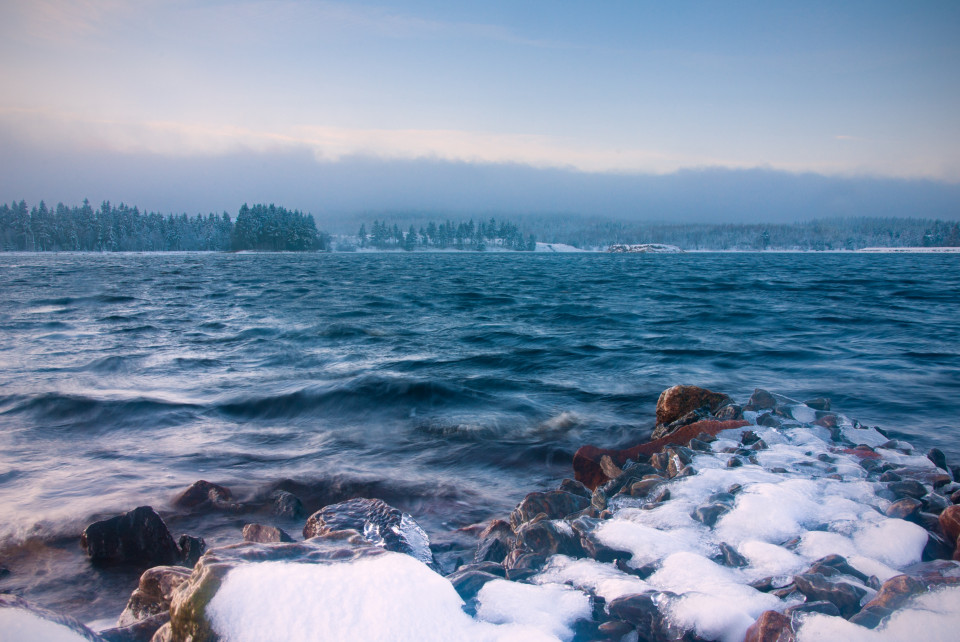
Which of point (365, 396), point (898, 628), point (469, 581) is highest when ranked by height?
point (898, 628)

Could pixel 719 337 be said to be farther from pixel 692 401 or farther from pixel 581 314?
pixel 692 401

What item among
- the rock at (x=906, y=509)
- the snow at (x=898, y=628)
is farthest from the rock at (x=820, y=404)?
the snow at (x=898, y=628)

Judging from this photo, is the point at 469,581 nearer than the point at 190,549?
Yes

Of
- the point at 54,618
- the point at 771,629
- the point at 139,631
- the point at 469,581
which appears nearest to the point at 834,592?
the point at 771,629

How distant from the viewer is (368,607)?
89.6 inches

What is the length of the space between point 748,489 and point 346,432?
5.36 metres

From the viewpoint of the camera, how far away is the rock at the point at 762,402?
6676 mm

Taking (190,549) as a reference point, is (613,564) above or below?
above

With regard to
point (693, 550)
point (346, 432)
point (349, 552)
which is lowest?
point (346, 432)

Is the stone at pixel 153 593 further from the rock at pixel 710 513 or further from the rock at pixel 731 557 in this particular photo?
the rock at pixel 710 513

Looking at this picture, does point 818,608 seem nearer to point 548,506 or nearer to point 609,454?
point 548,506

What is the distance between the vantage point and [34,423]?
7.34m

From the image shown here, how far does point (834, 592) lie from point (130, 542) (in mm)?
4573

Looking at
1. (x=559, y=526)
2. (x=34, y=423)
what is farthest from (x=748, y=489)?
(x=34, y=423)
